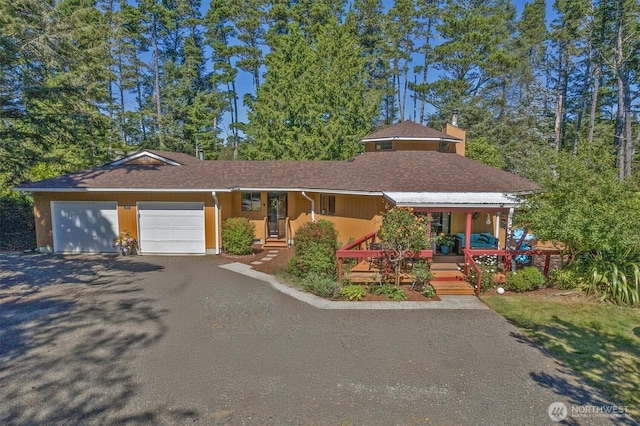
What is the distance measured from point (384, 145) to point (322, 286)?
10.8 m

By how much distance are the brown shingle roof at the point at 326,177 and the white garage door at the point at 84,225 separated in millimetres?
933

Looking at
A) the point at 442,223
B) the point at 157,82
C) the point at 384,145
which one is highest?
the point at 157,82

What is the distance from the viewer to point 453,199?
1119 cm

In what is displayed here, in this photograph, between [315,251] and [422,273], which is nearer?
[422,273]

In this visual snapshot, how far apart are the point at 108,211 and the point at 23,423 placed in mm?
11826

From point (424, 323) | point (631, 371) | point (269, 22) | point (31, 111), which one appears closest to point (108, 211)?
point (31, 111)

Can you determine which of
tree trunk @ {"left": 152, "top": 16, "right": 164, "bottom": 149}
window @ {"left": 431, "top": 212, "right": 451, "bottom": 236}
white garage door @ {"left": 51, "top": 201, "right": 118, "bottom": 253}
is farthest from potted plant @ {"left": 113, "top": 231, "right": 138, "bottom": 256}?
tree trunk @ {"left": 152, "top": 16, "right": 164, "bottom": 149}

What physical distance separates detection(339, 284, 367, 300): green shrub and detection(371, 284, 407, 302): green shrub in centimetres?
43

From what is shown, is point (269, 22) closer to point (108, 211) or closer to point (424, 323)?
point (108, 211)

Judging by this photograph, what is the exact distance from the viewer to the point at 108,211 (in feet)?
47.9

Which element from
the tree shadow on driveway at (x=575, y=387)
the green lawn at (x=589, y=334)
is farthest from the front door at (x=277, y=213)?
the tree shadow on driveway at (x=575, y=387)

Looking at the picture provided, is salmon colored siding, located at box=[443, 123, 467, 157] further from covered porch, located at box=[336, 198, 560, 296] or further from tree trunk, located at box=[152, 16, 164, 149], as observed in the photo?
tree trunk, located at box=[152, 16, 164, 149]

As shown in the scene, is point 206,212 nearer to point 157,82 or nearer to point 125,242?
point 125,242

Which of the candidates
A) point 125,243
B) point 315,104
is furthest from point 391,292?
point 315,104
